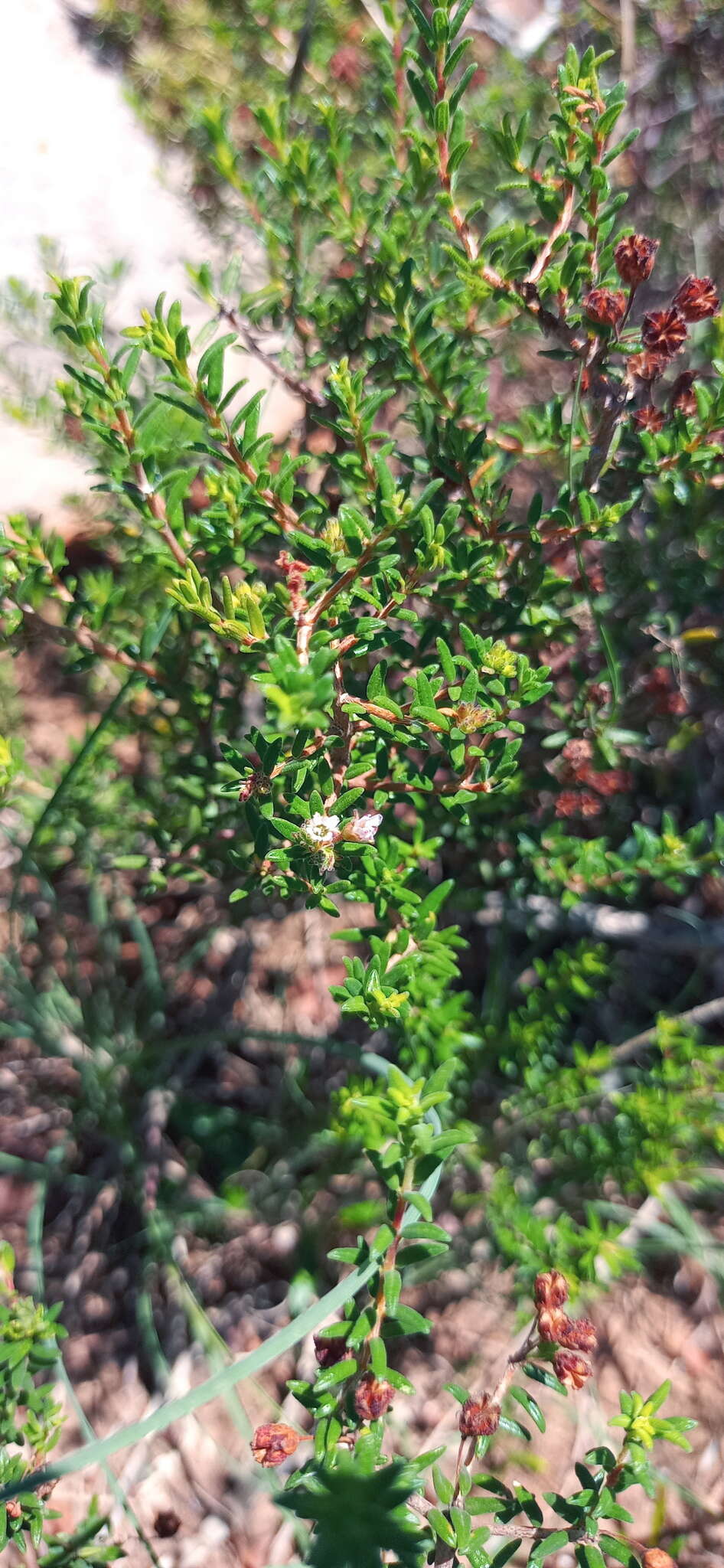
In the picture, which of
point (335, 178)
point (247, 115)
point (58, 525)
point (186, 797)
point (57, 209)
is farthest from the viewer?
point (57, 209)

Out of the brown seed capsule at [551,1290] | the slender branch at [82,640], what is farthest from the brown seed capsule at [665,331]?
the brown seed capsule at [551,1290]

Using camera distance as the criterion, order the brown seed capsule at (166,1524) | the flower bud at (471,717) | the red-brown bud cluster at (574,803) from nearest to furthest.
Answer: the flower bud at (471,717), the red-brown bud cluster at (574,803), the brown seed capsule at (166,1524)

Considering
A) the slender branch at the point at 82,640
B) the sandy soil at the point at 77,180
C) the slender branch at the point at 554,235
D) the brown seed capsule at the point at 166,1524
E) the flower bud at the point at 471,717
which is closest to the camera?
the flower bud at the point at 471,717

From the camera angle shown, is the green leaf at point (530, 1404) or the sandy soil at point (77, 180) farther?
the sandy soil at point (77, 180)

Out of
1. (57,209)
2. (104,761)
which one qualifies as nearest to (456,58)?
(104,761)

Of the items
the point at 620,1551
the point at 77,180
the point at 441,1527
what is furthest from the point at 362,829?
the point at 77,180

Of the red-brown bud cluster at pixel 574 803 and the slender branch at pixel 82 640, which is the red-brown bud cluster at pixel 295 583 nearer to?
the slender branch at pixel 82 640

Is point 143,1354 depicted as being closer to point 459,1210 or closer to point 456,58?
point 459,1210

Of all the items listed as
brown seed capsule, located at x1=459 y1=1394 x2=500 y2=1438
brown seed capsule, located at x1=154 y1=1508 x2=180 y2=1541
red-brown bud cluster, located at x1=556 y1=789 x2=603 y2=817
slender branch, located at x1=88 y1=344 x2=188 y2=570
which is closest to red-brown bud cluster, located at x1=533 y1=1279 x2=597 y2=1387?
brown seed capsule, located at x1=459 y1=1394 x2=500 y2=1438
